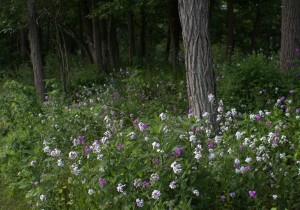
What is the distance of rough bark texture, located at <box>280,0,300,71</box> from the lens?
8.34 m

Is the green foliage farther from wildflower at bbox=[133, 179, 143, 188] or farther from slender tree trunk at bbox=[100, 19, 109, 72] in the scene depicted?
slender tree trunk at bbox=[100, 19, 109, 72]

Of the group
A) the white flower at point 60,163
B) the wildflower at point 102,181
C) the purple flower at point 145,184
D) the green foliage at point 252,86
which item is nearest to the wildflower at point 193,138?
the purple flower at point 145,184

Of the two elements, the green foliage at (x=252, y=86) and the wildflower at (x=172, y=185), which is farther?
the green foliage at (x=252, y=86)

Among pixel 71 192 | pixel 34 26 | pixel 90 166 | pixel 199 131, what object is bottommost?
pixel 71 192

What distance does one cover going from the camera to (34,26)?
1093 cm

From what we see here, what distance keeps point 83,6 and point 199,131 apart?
12896 mm

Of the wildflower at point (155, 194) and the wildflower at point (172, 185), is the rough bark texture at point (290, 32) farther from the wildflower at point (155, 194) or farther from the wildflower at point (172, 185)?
the wildflower at point (155, 194)

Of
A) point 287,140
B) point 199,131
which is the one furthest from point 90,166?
point 287,140

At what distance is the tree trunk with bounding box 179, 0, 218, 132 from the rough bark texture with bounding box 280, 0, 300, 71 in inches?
127

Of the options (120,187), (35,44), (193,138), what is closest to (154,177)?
(120,187)

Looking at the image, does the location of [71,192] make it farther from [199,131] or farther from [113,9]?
[113,9]

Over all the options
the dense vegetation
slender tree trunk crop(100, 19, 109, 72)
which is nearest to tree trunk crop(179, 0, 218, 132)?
the dense vegetation

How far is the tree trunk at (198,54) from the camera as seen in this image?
5.75 metres

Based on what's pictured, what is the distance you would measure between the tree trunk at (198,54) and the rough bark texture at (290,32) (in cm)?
323
